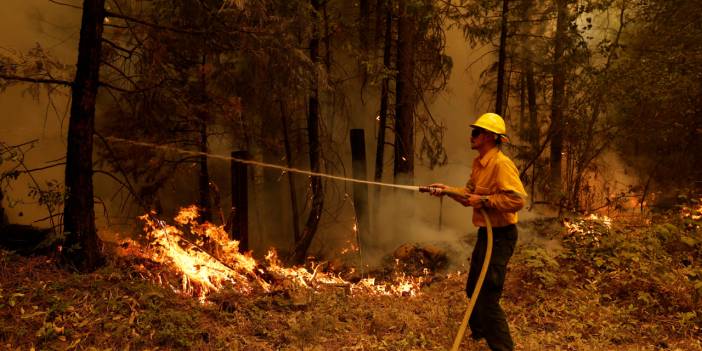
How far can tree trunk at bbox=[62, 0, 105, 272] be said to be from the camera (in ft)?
18.4

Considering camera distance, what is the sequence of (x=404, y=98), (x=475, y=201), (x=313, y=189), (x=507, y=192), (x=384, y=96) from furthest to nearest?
(x=384, y=96) → (x=313, y=189) → (x=404, y=98) → (x=475, y=201) → (x=507, y=192)

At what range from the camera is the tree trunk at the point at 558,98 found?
11.7 metres

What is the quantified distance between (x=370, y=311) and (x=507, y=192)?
277 centimetres

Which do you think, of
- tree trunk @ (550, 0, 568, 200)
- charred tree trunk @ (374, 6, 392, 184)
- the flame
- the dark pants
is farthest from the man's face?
tree trunk @ (550, 0, 568, 200)

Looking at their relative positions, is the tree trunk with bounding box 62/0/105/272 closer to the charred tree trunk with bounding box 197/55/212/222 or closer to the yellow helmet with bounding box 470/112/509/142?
the charred tree trunk with bounding box 197/55/212/222

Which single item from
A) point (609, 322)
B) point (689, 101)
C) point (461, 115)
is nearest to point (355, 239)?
point (461, 115)

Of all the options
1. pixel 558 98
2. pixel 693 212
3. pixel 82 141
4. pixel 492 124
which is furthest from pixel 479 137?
pixel 558 98

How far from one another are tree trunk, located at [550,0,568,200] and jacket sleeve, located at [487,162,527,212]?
8.49m

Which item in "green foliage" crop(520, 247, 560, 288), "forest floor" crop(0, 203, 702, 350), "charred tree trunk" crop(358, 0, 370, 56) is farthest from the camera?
"charred tree trunk" crop(358, 0, 370, 56)

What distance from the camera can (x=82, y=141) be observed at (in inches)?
222

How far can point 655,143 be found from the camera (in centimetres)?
1458

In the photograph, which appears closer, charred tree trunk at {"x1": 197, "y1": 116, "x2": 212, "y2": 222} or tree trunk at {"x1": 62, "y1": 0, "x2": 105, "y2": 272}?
tree trunk at {"x1": 62, "y1": 0, "x2": 105, "y2": 272}

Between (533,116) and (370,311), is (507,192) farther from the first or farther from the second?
(533,116)

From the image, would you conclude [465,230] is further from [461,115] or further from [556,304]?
[556,304]
